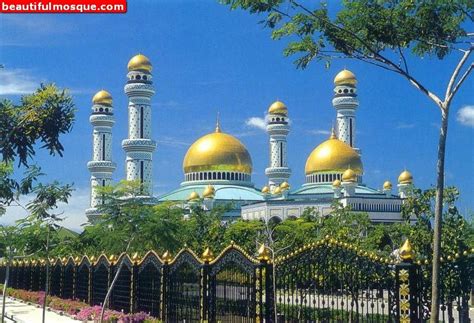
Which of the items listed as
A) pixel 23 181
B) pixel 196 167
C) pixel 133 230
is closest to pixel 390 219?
pixel 196 167

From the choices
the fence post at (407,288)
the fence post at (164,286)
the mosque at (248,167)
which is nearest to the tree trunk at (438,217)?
the fence post at (407,288)

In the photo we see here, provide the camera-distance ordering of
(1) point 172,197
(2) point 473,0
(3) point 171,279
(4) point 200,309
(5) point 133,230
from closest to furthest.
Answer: (2) point 473,0, (4) point 200,309, (3) point 171,279, (5) point 133,230, (1) point 172,197

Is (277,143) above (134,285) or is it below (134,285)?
above

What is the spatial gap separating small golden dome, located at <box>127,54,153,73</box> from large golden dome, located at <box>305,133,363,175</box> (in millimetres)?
17577

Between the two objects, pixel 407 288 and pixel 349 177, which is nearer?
pixel 407 288

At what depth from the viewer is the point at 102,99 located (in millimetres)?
61438

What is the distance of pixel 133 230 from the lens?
16.8 metres

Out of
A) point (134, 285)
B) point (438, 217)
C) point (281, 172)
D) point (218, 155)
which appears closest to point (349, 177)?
point (281, 172)

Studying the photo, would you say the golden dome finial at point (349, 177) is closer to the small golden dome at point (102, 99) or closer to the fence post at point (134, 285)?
the small golden dome at point (102, 99)

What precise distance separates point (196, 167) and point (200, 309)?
5099cm

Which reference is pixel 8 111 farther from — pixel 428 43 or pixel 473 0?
pixel 473 0

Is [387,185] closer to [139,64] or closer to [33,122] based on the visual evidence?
[139,64]

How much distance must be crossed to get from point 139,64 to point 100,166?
9.42 m

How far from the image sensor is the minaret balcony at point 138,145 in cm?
5594
